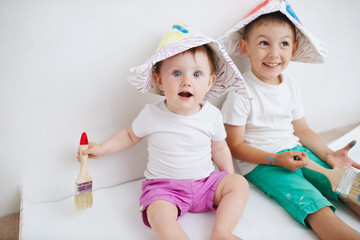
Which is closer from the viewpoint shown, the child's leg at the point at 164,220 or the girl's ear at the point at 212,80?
the child's leg at the point at 164,220

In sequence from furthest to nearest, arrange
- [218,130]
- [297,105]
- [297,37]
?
[297,105] → [297,37] → [218,130]

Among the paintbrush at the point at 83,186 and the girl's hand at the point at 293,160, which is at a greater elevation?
the girl's hand at the point at 293,160

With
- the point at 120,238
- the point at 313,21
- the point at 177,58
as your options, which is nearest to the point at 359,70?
the point at 313,21

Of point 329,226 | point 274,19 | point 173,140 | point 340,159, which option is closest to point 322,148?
point 340,159

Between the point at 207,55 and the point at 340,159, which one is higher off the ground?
the point at 207,55

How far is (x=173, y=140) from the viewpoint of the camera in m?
0.88

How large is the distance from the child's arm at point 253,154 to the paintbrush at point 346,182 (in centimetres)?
12

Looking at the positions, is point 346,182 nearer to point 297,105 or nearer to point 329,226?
point 329,226

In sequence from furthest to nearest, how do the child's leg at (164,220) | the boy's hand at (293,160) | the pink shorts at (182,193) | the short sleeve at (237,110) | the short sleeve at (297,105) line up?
the short sleeve at (297,105)
the short sleeve at (237,110)
the boy's hand at (293,160)
the pink shorts at (182,193)
the child's leg at (164,220)

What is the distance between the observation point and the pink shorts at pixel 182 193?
0.81m

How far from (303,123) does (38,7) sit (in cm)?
104

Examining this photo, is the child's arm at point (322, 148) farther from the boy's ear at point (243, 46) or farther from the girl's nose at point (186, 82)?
the girl's nose at point (186, 82)

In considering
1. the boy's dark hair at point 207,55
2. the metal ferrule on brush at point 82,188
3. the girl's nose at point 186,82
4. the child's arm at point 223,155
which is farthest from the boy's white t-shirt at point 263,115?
the metal ferrule on brush at point 82,188

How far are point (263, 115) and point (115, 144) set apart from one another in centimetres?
56
